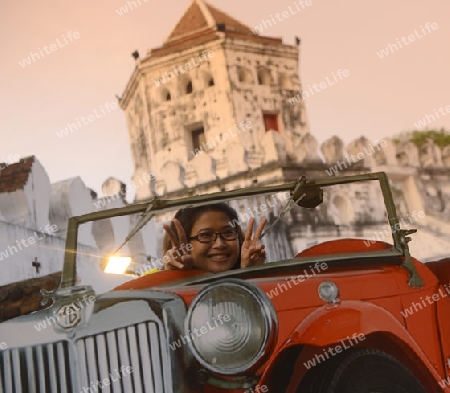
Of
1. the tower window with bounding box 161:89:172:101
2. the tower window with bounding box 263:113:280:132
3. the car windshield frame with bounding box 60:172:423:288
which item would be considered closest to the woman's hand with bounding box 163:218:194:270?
the car windshield frame with bounding box 60:172:423:288

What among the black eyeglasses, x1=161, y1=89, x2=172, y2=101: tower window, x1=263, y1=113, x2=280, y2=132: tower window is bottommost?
the black eyeglasses

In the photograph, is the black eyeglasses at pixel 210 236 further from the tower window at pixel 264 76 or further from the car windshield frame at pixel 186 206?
the tower window at pixel 264 76

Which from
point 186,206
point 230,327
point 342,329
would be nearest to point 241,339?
point 230,327

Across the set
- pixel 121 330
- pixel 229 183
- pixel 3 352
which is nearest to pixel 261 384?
pixel 121 330

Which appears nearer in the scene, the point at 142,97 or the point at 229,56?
the point at 229,56

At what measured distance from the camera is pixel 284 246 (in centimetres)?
1417

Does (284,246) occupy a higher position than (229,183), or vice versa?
(229,183)

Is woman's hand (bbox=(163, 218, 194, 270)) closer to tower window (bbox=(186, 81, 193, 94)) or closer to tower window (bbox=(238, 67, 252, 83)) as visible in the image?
tower window (bbox=(238, 67, 252, 83))

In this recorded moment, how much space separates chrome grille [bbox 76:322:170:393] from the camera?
188 cm

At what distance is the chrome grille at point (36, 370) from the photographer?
1863 millimetres

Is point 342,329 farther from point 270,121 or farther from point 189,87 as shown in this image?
point 189,87

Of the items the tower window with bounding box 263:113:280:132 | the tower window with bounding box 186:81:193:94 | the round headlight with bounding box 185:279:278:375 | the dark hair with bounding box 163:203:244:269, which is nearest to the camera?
the round headlight with bounding box 185:279:278:375

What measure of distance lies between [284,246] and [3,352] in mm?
12518

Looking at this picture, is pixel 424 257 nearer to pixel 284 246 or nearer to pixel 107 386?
pixel 284 246
